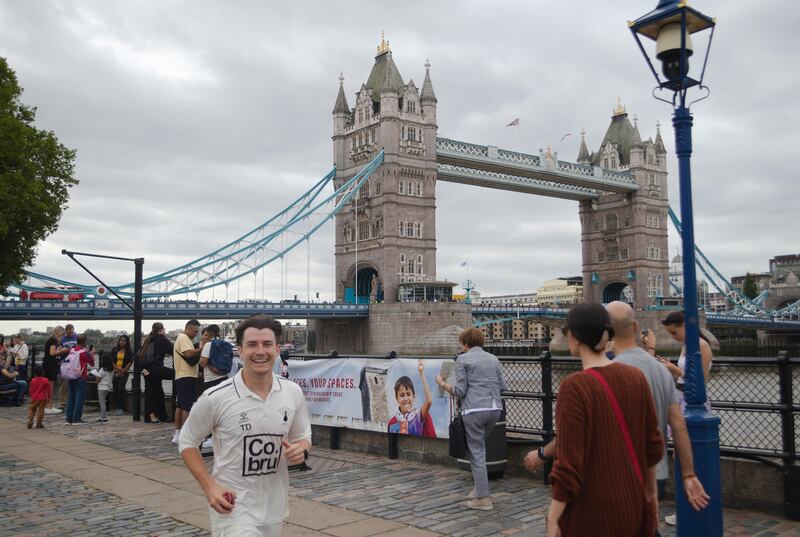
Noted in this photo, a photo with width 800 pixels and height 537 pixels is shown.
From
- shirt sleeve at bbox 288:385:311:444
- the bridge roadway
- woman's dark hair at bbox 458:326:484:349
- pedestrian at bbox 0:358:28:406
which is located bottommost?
pedestrian at bbox 0:358:28:406

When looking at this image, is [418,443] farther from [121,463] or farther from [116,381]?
[116,381]

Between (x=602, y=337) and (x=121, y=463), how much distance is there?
7731 millimetres

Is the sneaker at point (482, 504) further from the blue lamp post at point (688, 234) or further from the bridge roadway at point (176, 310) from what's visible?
the bridge roadway at point (176, 310)

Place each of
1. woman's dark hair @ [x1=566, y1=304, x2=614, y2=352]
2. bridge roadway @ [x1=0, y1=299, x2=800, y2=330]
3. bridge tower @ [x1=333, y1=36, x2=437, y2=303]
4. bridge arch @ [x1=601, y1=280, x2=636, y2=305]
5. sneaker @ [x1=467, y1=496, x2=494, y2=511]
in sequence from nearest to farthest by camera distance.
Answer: woman's dark hair @ [x1=566, y1=304, x2=614, y2=352] → sneaker @ [x1=467, y1=496, x2=494, y2=511] → bridge roadway @ [x1=0, y1=299, x2=800, y2=330] → bridge tower @ [x1=333, y1=36, x2=437, y2=303] → bridge arch @ [x1=601, y1=280, x2=636, y2=305]

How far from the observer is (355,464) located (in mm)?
8852

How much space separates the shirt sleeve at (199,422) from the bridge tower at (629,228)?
7666 centimetres

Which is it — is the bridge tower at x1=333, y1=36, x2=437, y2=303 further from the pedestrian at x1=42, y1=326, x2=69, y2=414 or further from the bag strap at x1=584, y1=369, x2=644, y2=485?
the bag strap at x1=584, y1=369, x2=644, y2=485

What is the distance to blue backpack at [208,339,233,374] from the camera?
8.98 metres

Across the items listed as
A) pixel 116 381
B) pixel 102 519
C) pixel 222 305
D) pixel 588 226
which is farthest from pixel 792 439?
pixel 588 226

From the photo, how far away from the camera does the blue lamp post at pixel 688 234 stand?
4527mm

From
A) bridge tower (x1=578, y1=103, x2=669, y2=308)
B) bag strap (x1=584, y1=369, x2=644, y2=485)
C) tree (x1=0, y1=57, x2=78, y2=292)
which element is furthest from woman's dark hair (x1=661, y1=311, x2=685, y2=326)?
bridge tower (x1=578, y1=103, x2=669, y2=308)

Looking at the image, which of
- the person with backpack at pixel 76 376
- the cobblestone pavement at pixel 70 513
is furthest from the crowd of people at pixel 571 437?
the person with backpack at pixel 76 376

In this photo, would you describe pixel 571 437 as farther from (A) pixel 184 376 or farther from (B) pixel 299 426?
(A) pixel 184 376

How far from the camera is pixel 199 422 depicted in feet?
11.1
